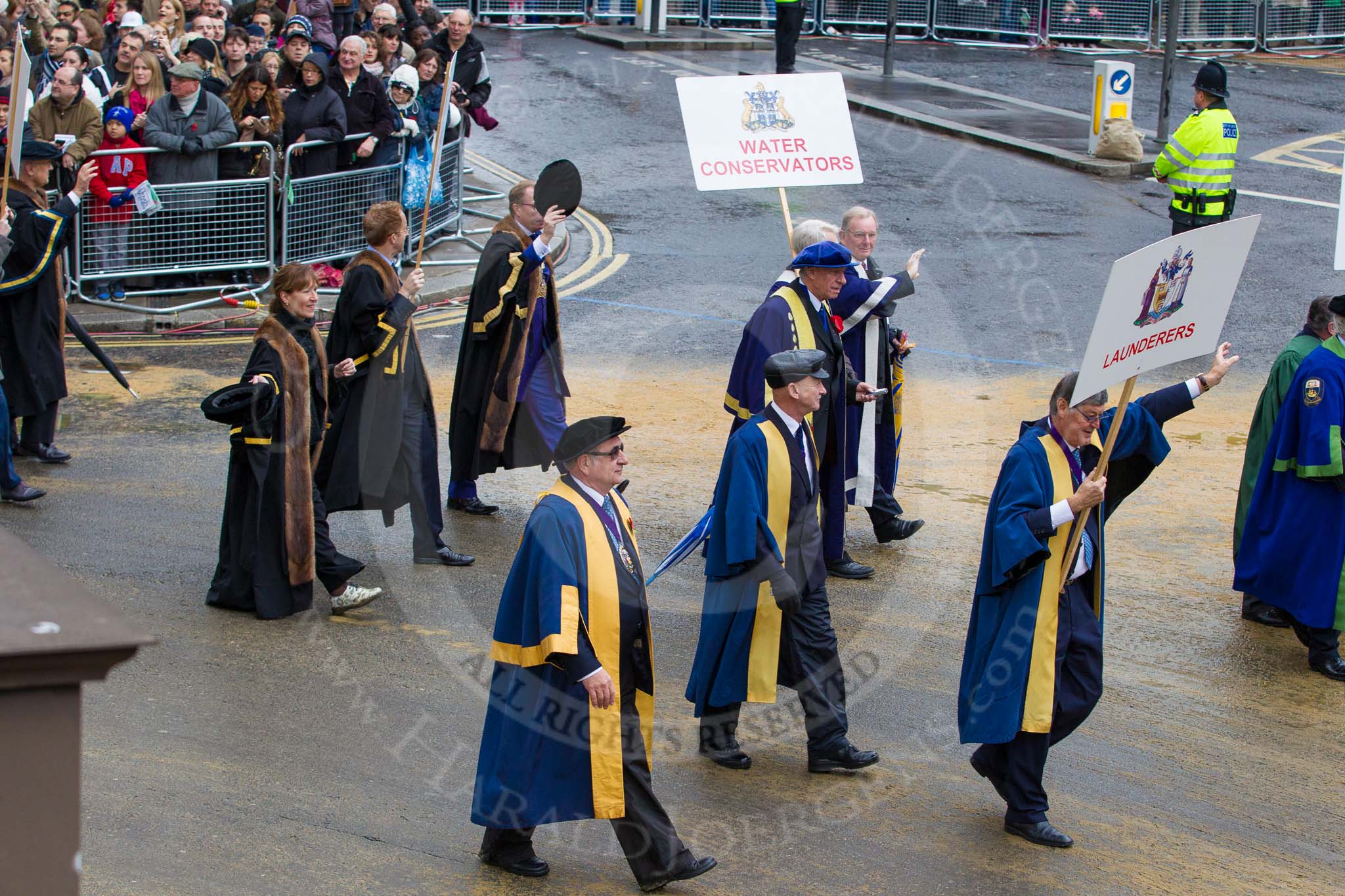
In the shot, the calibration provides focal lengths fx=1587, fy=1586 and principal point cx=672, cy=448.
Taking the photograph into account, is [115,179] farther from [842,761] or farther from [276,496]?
[842,761]

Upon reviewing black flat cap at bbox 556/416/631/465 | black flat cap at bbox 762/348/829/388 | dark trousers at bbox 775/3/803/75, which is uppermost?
dark trousers at bbox 775/3/803/75

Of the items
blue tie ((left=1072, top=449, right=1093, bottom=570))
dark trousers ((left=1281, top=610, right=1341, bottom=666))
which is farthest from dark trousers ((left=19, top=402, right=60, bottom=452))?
dark trousers ((left=1281, top=610, right=1341, bottom=666))

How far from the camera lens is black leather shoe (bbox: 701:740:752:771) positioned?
673cm

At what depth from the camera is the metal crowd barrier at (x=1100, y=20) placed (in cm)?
2745

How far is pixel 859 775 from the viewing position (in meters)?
6.65

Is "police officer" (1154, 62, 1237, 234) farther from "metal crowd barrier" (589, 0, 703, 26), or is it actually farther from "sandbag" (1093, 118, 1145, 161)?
"metal crowd barrier" (589, 0, 703, 26)

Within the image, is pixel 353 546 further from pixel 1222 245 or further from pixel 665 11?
pixel 665 11

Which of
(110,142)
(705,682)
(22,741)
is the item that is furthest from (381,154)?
(22,741)

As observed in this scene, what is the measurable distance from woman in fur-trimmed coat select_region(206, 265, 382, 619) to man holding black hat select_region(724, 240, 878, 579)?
86.6 inches

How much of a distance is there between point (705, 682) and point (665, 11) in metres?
22.4

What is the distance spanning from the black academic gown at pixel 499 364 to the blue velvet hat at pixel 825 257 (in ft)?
6.63

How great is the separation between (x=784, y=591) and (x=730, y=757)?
0.83m


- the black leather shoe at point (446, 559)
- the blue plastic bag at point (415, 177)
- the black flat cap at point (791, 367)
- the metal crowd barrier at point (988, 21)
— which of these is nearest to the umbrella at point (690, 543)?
the black flat cap at point (791, 367)

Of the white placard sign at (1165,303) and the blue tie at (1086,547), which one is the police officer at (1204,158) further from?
the blue tie at (1086,547)
